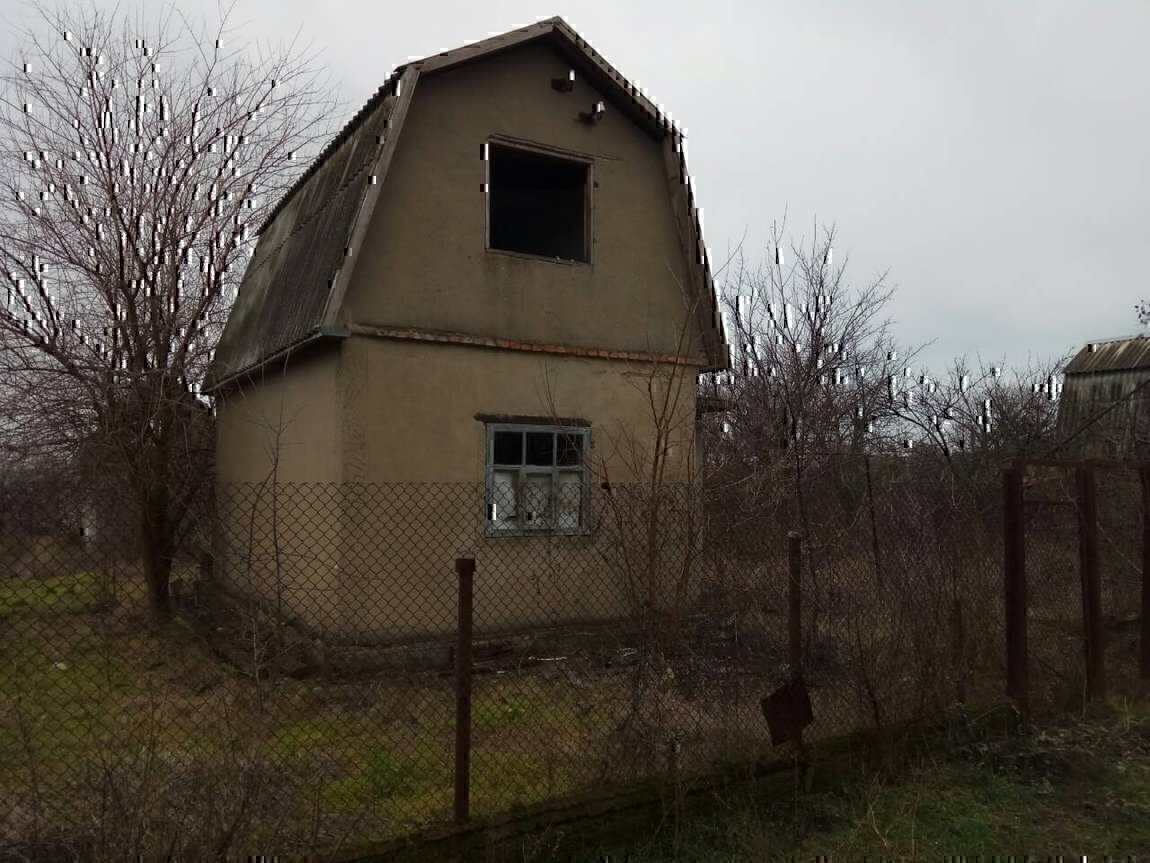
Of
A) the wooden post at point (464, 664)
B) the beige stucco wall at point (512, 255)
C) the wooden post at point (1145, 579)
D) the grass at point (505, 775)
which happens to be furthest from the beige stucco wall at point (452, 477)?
the wooden post at point (1145, 579)

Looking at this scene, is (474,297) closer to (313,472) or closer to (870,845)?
(313,472)

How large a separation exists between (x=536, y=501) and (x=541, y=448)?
0.58 m

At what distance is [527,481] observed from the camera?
28.3ft

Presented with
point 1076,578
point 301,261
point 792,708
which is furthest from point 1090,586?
point 301,261

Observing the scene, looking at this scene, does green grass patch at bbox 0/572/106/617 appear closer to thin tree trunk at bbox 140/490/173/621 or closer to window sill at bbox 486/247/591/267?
thin tree trunk at bbox 140/490/173/621

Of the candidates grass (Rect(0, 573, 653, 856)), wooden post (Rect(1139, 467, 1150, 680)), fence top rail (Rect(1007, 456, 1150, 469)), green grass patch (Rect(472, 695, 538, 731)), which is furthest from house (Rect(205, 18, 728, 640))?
wooden post (Rect(1139, 467, 1150, 680))

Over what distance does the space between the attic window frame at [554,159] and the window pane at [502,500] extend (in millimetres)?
2347

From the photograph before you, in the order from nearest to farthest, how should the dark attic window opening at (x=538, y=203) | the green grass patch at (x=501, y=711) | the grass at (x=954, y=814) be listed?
the grass at (x=954, y=814) < the green grass patch at (x=501, y=711) < the dark attic window opening at (x=538, y=203)

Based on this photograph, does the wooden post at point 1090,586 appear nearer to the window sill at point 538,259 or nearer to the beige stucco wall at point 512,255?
the beige stucco wall at point 512,255

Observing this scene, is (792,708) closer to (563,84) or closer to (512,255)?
(512,255)

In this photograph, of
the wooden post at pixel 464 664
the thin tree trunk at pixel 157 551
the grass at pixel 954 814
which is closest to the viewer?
the wooden post at pixel 464 664

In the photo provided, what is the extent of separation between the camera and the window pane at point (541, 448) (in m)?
8.73

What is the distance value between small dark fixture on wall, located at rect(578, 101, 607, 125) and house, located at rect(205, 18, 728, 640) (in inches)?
1.5

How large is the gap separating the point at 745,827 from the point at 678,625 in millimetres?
1049
